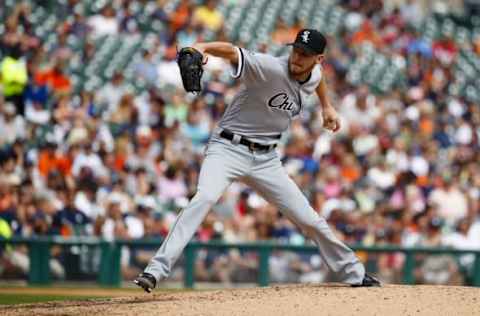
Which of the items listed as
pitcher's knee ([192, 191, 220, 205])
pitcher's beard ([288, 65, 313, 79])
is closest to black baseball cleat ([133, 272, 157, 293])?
pitcher's knee ([192, 191, 220, 205])

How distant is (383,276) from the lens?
12.2 metres

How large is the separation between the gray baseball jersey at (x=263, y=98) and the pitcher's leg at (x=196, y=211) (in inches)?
9.4

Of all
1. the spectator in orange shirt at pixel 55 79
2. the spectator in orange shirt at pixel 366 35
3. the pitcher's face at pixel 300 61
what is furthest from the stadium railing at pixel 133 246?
the spectator in orange shirt at pixel 366 35

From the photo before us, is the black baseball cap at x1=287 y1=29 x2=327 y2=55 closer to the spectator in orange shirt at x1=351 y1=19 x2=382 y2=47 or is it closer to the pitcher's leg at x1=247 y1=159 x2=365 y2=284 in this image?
the pitcher's leg at x1=247 y1=159 x2=365 y2=284

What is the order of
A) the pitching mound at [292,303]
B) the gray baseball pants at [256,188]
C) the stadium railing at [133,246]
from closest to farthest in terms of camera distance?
the pitching mound at [292,303] < the gray baseball pants at [256,188] < the stadium railing at [133,246]

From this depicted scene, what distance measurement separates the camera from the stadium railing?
37.2 ft

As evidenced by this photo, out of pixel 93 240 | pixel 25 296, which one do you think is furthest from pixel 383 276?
pixel 25 296

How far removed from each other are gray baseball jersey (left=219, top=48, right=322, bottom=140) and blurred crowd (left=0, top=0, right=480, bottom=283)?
4610 millimetres

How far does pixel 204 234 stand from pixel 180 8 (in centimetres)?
460

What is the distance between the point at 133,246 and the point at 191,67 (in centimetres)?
522

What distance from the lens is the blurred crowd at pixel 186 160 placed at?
1175 centimetres

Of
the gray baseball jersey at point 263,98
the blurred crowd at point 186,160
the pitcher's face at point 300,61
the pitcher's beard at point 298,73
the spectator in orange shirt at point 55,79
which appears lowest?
the blurred crowd at point 186,160

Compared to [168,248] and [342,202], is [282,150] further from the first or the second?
[168,248]

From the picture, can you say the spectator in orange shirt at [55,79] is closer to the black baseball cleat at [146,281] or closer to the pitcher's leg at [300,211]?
the pitcher's leg at [300,211]
